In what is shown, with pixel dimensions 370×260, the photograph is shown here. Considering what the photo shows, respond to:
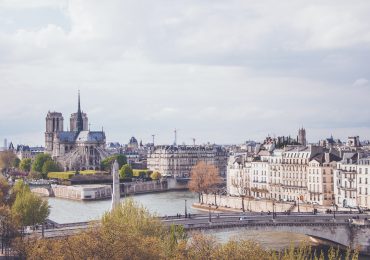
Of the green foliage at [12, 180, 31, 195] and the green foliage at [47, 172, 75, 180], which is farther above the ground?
the green foliage at [47, 172, 75, 180]

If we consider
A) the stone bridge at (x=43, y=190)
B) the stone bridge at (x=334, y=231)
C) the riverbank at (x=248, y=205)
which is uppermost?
the stone bridge at (x=43, y=190)

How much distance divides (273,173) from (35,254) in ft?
219

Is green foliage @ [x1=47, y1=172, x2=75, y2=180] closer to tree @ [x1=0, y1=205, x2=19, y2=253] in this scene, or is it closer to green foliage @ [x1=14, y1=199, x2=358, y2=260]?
tree @ [x1=0, y1=205, x2=19, y2=253]

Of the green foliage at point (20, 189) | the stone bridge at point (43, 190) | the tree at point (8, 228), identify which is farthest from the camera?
the stone bridge at point (43, 190)

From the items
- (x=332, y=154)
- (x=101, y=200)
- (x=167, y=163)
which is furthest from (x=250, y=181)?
(x=167, y=163)

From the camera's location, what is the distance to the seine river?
216ft

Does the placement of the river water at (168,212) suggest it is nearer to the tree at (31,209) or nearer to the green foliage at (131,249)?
the tree at (31,209)

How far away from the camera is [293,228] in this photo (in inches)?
2434

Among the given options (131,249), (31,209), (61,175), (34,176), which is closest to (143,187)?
(61,175)

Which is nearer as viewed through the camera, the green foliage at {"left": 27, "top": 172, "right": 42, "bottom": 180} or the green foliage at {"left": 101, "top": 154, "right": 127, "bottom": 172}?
the green foliage at {"left": 27, "top": 172, "right": 42, "bottom": 180}

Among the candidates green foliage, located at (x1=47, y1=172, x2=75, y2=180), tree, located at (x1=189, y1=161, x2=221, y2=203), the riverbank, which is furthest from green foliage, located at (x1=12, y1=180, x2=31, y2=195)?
green foliage, located at (x1=47, y1=172, x2=75, y2=180)

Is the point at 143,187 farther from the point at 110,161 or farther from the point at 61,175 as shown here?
the point at 110,161

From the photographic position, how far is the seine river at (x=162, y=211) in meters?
65.8

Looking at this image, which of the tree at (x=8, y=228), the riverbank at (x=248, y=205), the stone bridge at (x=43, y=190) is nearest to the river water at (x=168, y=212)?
the riverbank at (x=248, y=205)
